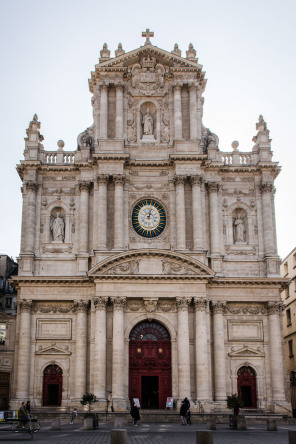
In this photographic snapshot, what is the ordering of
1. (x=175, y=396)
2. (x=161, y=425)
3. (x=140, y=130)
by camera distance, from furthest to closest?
(x=140, y=130) → (x=175, y=396) → (x=161, y=425)

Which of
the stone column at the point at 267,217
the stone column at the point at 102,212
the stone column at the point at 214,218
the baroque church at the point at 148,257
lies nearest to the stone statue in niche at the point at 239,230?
the baroque church at the point at 148,257

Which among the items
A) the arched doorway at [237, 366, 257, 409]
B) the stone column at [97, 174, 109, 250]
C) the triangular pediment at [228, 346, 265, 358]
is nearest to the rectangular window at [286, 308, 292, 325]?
the triangular pediment at [228, 346, 265, 358]

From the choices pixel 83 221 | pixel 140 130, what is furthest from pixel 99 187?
pixel 140 130

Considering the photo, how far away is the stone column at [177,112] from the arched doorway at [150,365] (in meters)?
13.7

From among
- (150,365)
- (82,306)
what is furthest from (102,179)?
(150,365)

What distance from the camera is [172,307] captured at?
39.4m

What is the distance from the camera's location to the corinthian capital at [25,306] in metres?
39.1

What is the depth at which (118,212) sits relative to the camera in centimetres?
4072

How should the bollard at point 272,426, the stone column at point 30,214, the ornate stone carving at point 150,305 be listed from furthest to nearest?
the stone column at point 30,214 < the ornate stone carving at point 150,305 < the bollard at point 272,426

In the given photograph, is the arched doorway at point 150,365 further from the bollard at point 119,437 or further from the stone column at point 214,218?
the bollard at point 119,437

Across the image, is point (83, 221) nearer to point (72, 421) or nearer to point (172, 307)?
point (172, 307)

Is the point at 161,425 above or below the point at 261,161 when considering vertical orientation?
below

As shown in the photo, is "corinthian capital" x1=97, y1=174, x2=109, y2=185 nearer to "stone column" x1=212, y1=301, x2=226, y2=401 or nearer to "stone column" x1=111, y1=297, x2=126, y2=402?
"stone column" x1=111, y1=297, x2=126, y2=402

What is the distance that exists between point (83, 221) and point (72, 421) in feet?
45.1
